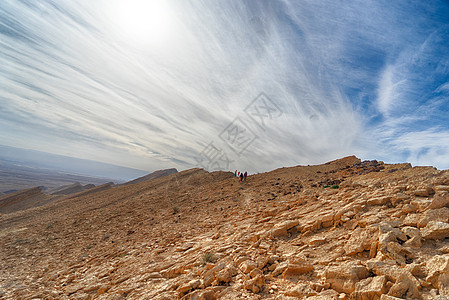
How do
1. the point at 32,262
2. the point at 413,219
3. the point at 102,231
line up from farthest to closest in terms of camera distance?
the point at 102,231 → the point at 32,262 → the point at 413,219

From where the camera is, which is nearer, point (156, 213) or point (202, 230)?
point (202, 230)

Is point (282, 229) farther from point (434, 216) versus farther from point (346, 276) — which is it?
point (434, 216)

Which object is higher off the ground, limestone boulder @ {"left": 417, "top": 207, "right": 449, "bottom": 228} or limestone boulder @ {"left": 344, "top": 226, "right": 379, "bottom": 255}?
limestone boulder @ {"left": 417, "top": 207, "right": 449, "bottom": 228}

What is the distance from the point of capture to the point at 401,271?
347 centimetres

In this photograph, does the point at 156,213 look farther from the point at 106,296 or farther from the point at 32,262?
the point at 106,296

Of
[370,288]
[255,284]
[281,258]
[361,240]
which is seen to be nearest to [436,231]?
[361,240]

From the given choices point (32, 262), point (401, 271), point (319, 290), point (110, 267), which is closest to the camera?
point (401, 271)

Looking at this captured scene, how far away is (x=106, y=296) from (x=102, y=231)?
9.98 metres

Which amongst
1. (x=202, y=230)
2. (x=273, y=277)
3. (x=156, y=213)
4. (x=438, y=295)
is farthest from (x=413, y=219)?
(x=156, y=213)

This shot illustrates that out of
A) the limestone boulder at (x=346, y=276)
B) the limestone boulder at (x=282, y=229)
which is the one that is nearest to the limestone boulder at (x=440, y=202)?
the limestone boulder at (x=346, y=276)

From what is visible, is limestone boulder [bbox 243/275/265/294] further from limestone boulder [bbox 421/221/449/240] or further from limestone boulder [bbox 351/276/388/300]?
limestone boulder [bbox 421/221/449/240]

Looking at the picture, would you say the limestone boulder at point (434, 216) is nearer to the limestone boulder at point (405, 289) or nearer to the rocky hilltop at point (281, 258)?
the rocky hilltop at point (281, 258)

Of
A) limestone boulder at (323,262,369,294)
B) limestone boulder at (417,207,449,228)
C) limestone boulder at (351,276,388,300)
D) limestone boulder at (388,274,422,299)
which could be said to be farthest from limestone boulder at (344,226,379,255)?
limestone boulder at (388,274,422,299)

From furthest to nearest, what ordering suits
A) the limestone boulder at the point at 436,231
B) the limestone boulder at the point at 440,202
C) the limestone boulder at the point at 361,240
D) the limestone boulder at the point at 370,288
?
the limestone boulder at the point at 440,202 < the limestone boulder at the point at 361,240 < the limestone boulder at the point at 436,231 < the limestone boulder at the point at 370,288
